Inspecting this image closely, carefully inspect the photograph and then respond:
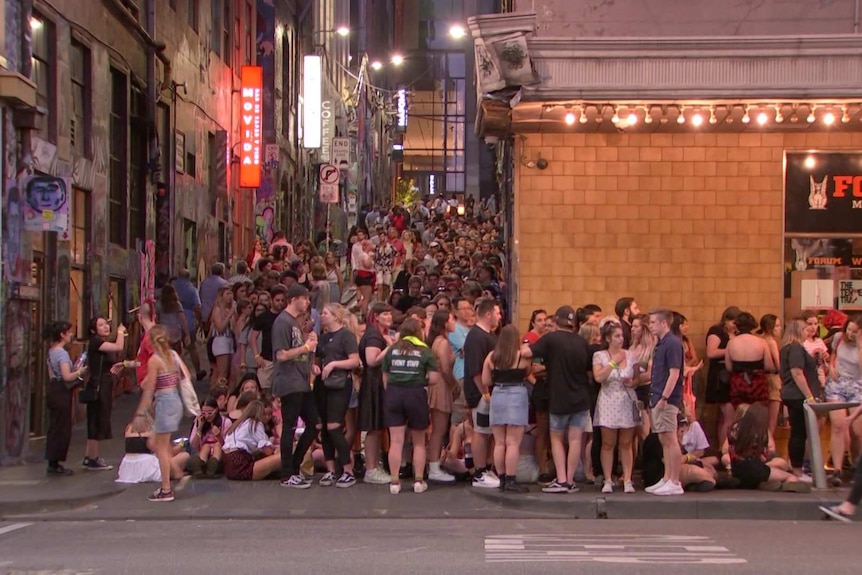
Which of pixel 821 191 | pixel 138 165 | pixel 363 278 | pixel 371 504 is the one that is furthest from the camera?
pixel 138 165

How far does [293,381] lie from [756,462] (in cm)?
480

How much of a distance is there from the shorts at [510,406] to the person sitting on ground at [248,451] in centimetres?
257

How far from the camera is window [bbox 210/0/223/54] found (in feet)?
89.1

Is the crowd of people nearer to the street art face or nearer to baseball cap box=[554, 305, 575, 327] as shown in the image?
baseball cap box=[554, 305, 575, 327]

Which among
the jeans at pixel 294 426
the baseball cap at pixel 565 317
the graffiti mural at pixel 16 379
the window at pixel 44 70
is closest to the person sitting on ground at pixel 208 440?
the jeans at pixel 294 426

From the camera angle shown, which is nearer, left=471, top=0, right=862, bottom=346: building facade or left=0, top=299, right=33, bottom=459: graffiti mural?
left=0, top=299, right=33, bottom=459: graffiti mural

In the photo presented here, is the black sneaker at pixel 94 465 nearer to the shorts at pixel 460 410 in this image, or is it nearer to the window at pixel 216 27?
the shorts at pixel 460 410

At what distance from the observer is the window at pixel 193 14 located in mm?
24984

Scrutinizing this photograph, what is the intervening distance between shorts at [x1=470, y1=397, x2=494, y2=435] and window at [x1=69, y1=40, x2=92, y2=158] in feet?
26.7

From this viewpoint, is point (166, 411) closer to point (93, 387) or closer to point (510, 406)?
point (93, 387)

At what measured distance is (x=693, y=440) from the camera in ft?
42.4

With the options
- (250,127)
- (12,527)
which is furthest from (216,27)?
(12,527)

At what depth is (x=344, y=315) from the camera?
12891 mm

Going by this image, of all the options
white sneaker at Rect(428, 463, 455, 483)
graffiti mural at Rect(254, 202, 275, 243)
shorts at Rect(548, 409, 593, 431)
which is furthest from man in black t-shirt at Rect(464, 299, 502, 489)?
graffiti mural at Rect(254, 202, 275, 243)
